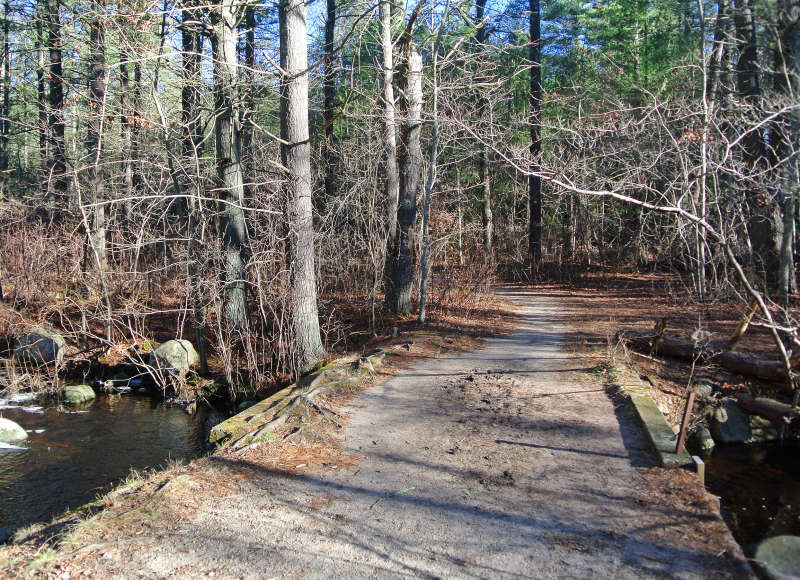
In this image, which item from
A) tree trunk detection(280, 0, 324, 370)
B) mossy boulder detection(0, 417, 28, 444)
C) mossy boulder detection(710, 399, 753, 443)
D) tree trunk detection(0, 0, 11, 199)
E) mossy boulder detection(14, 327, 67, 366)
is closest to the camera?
mossy boulder detection(710, 399, 753, 443)

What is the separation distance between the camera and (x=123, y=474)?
773cm

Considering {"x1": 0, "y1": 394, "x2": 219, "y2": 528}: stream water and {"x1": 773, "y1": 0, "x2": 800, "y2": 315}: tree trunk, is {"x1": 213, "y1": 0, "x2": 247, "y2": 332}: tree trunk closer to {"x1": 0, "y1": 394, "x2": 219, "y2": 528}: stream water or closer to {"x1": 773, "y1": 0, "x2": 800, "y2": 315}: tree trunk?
{"x1": 0, "y1": 394, "x2": 219, "y2": 528}: stream water

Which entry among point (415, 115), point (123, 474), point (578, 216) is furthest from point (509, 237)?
point (123, 474)

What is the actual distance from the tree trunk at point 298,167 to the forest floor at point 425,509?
2925 mm

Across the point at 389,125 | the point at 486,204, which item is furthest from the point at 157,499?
the point at 486,204

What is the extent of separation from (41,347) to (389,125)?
30.2ft

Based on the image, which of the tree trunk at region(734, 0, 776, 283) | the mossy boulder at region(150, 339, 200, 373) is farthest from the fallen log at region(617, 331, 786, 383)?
the mossy boulder at region(150, 339, 200, 373)

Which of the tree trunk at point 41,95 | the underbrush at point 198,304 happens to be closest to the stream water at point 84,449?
the underbrush at point 198,304

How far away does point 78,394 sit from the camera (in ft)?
36.9

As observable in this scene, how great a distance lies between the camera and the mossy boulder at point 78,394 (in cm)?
1116

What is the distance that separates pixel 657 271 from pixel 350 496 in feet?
64.8

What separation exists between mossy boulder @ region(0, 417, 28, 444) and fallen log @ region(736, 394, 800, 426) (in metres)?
10.9

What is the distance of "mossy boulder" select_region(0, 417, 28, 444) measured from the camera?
8828 millimetres

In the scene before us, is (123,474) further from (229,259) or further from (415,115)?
(415,115)
